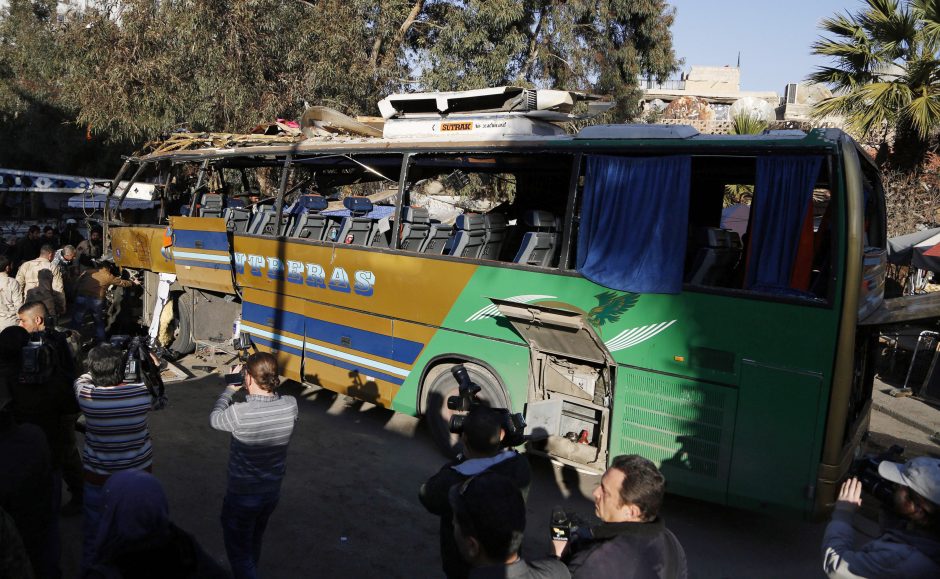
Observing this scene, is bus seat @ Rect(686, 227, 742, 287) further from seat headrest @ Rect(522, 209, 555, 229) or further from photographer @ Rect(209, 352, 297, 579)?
photographer @ Rect(209, 352, 297, 579)

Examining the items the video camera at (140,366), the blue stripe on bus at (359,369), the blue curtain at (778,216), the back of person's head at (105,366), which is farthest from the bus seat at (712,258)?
the back of person's head at (105,366)

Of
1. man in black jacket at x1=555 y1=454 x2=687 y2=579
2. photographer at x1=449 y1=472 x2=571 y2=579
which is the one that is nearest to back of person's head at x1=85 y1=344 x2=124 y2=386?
photographer at x1=449 y1=472 x2=571 y2=579

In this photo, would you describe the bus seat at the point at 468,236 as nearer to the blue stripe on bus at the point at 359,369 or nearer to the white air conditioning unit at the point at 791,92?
the blue stripe on bus at the point at 359,369

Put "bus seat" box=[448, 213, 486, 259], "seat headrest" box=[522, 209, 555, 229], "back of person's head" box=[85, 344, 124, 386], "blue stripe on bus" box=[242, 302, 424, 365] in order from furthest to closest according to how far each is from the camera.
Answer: "blue stripe on bus" box=[242, 302, 424, 365] → "bus seat" box=[448, 213, 486, 259] → "seat headrest" box=[522, 209, 555, 229] → "back of person's head" box=[85, 344, 124, 386]

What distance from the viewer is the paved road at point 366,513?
210 inches

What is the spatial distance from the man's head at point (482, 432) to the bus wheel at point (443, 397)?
3616mm

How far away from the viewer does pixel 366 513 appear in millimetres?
6055

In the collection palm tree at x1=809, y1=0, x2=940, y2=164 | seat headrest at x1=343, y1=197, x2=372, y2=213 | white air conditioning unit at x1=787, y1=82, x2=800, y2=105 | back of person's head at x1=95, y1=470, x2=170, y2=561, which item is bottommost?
back of person's head at x1=95, y1=470, x2=170, y2=561

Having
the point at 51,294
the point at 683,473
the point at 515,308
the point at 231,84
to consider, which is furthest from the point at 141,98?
the point at 683,473

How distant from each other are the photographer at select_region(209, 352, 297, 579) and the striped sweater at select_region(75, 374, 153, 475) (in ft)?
1.84

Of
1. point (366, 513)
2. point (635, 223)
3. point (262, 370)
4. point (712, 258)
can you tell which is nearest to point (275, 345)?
point (366, 513)

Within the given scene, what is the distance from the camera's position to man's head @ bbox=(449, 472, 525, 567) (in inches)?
98.7

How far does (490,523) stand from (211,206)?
29.6 ft

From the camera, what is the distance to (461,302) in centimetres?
708
